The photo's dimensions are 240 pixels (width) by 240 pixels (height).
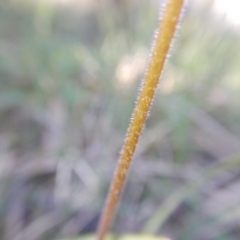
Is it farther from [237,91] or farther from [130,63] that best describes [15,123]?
[237,91]

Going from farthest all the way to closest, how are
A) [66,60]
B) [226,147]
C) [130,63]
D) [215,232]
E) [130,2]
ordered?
[130,2]
[66,60]
[130,63]
[226,147]
[215,232]

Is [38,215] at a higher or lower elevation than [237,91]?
lower

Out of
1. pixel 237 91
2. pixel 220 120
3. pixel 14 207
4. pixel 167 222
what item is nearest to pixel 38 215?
pixel 14 207

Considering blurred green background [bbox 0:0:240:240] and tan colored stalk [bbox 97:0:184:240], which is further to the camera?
blurred green background [bbox 0:0:240:240]

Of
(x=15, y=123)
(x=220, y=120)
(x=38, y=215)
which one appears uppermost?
(x=220, y=120)

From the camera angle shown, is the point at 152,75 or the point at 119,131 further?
the point at 119,131

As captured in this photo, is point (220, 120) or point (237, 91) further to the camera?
point (237, 91)

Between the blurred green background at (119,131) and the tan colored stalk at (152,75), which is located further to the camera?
the blurred green background at (119,131)

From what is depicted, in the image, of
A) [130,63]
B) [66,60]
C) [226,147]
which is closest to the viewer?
[226,147]
